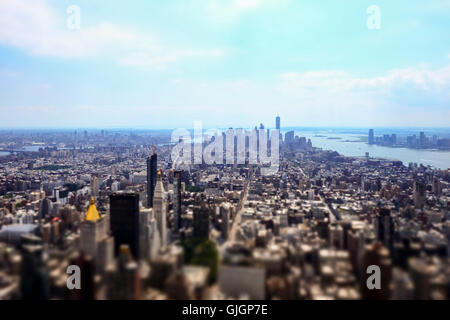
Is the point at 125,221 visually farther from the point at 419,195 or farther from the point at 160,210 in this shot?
the point at 419,195

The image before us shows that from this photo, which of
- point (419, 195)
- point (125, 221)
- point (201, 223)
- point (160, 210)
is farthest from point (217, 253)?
point (419, 195)

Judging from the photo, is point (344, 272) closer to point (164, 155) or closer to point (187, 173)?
point (187, 173)

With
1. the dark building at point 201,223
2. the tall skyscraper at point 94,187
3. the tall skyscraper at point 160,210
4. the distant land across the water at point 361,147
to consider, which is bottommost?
the tall skyscraper at point 94,187

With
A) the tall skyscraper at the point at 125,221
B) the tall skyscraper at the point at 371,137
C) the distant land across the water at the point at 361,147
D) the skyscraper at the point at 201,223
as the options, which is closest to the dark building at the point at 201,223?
the skyscraper at the point at 201,223

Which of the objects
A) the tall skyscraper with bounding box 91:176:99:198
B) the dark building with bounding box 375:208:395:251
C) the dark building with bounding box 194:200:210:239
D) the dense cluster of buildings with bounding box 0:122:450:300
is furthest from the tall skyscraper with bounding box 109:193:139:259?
the tall skyscraper with bounding box 91:176:99:198

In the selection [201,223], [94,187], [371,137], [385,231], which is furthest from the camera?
[371,137]

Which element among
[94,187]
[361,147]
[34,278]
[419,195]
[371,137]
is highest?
[371,137]

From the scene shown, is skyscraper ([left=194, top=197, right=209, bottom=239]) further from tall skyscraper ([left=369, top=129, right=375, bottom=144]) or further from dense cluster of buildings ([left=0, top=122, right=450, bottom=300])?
tall skyscraper ([left=369, top=129, right=375, bottom=144])

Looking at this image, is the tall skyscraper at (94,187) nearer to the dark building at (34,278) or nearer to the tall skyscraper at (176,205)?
the tall skyscraper at (176,205)
